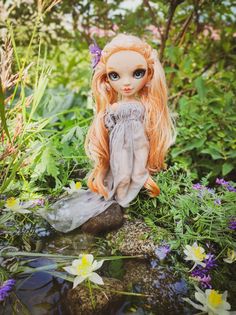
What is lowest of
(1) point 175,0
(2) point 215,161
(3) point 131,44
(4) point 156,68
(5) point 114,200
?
(2) point 215,161

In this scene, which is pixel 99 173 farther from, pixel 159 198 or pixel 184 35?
pixel 184 35

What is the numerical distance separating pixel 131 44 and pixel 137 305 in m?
0.98

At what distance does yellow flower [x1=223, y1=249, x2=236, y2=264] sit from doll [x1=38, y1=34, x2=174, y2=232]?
15.4 inches

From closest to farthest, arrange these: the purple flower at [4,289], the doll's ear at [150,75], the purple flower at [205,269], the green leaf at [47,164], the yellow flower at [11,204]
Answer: the purple flower at [4,289] → the purple flower at [205,269] → the yellow flower at [11,204] → the doll's ear at [150,75] → the green leaf at [47,164]

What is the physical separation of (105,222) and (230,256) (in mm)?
513

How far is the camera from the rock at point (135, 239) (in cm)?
133

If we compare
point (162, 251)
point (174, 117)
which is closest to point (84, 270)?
point (162, 251)

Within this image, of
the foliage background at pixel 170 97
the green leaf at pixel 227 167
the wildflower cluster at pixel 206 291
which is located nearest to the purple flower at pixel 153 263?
the wildflower cluster at pixel 206 291

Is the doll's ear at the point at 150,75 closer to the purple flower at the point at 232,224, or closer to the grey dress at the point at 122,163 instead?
the grey dress at the point at 122,163

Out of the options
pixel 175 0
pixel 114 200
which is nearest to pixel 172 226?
pixel 114 200

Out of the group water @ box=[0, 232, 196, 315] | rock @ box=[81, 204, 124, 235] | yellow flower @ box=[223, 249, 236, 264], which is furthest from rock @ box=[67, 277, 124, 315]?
yellow flower @ box=[223, 249, 236, 264]

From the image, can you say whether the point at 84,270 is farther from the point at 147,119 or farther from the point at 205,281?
the point at 147,119

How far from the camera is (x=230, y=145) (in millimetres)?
2121

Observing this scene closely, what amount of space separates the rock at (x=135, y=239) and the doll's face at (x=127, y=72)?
579mm
